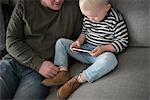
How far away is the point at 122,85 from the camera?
1344 mm

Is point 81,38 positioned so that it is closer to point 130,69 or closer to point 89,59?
point 89,59

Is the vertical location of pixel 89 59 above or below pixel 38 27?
below

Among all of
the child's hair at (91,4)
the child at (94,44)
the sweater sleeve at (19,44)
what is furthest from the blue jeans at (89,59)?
the child's hair at (91,4)

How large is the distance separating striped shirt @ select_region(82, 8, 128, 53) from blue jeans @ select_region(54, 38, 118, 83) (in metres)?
0.06

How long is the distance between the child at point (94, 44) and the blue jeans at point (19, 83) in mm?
54

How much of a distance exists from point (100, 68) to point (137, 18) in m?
0.39

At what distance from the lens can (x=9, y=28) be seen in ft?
5.20

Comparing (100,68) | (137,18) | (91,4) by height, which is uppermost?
(91,4)

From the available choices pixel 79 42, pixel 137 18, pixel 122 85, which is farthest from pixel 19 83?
pixel 137 18

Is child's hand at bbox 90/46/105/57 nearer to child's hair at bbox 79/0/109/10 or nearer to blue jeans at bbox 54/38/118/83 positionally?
blue jeans at bbox 54/38/118/83

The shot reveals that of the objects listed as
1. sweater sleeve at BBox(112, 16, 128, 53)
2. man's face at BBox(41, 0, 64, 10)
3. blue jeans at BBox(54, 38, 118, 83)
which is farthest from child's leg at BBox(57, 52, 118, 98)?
man's face at BBox(41, 0, 64, 10)

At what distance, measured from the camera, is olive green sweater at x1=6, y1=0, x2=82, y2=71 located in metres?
1.57

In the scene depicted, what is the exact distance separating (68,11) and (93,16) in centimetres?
18

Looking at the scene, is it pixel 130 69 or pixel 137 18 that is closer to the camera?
pixel 130 69
